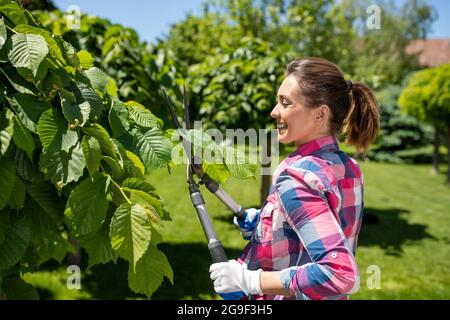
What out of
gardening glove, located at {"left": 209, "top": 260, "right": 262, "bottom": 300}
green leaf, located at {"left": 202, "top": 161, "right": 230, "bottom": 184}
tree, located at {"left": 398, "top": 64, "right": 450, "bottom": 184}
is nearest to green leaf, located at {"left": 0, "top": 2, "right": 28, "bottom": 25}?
green leaf, located at {"left": 202, "top": 161, "right": 230, "bottom": 184}

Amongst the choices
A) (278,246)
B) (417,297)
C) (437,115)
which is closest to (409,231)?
(417,297)

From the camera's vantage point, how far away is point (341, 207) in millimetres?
1736

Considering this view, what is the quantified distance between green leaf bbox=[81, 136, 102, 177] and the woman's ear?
802mm

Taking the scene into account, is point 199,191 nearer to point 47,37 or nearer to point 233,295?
point 233,295

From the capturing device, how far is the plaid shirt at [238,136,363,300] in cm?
145

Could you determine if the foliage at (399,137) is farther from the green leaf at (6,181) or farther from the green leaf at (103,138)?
the green leaf at (6,181)

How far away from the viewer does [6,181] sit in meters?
1.36

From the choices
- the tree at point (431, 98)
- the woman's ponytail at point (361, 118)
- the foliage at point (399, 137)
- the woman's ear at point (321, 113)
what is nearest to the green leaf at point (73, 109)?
the woman's ear at point (321, 113)

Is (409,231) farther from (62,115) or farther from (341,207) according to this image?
(62,115)

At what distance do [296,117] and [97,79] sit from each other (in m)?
0.72

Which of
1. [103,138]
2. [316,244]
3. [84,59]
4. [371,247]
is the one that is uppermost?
[84,59]

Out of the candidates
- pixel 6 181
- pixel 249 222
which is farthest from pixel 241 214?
pixel 6 181

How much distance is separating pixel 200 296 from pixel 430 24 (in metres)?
35.7

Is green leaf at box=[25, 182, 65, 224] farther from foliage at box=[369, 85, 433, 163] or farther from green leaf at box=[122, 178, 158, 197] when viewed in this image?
foliage at box=[369, 85, 433, 163]
